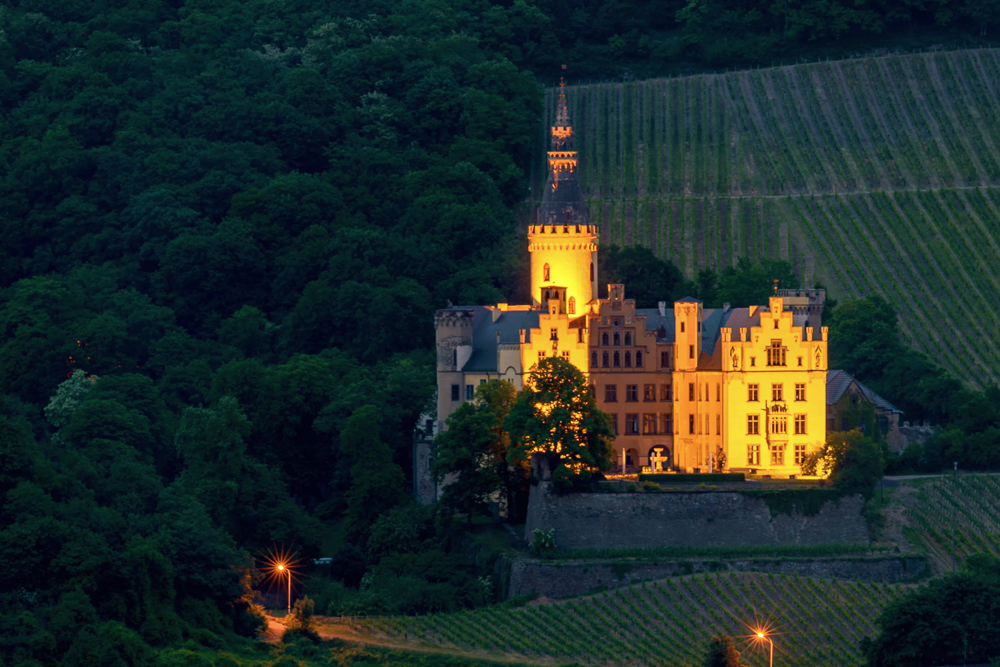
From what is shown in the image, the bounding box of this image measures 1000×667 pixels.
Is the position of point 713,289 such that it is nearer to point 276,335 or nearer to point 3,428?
point 276,335

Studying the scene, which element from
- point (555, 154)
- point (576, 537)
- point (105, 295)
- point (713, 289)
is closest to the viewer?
point (576, 537)

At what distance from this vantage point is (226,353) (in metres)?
169

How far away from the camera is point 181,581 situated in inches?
5025

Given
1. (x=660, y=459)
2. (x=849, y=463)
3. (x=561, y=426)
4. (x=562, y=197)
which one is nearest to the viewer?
(x=561, y=426)

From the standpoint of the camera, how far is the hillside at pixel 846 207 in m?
175

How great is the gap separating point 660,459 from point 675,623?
14.2m

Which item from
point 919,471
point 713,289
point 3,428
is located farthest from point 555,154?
point 3,428

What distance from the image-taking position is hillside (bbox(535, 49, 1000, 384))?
175375 millimetres

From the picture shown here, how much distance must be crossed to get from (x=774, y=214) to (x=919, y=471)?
147 ft

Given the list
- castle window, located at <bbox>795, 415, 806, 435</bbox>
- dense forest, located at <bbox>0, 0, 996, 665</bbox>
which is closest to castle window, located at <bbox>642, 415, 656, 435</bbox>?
castle window, located at <bbox>795, 415, 806, 435</bbox>

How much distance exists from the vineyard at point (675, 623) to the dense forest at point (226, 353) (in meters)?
4.79

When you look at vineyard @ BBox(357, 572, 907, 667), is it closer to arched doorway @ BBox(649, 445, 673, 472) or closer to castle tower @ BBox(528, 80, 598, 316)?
arched doorway @ BBox(649, 445, 673, 472)

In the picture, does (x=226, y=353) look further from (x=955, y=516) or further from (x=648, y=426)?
(x=955, y=516)

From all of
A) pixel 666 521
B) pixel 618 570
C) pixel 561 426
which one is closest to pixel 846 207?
pixel 666 521
